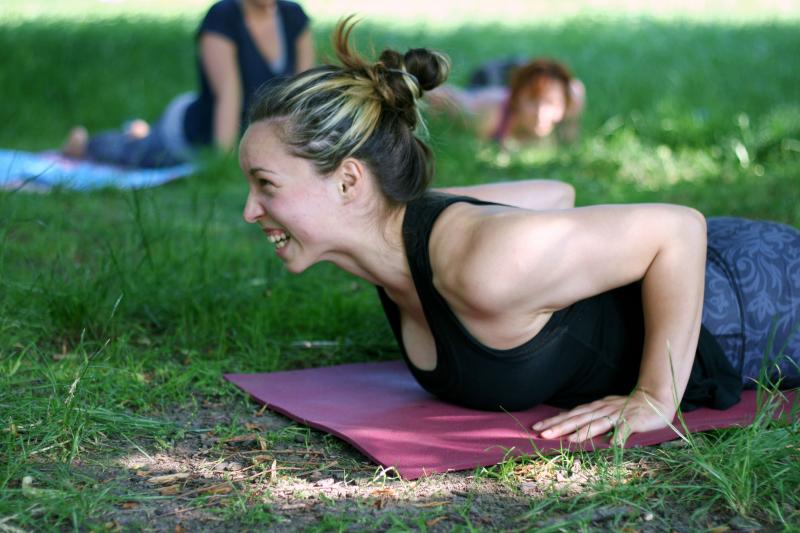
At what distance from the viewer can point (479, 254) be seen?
97.7 inches

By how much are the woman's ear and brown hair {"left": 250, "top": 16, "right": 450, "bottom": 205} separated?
2 centimetres

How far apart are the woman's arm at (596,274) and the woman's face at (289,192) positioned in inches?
12.2

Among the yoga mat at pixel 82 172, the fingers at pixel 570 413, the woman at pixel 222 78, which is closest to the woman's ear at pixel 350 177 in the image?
the fingers at pixel 570 413

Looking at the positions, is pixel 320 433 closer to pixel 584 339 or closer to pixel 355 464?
pixel 355 464

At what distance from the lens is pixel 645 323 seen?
271cm

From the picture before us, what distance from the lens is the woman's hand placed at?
8.56 feet

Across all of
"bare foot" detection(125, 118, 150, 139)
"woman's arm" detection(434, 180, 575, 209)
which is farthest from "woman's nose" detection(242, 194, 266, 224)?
"bare foot" detection(125, 118, 150, 139)

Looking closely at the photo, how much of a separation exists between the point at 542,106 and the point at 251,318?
12.5 ft

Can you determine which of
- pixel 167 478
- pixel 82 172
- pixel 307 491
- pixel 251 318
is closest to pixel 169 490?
pixel 167 478

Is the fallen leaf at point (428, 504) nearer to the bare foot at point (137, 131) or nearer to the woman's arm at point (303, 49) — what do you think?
the woman's arm at point (303, 49)

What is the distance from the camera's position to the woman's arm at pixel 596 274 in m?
2.48

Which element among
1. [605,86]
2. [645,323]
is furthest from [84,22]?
[645,323]

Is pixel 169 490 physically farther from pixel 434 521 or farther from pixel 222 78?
pixel 222 78

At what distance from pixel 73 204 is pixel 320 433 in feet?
8.85
